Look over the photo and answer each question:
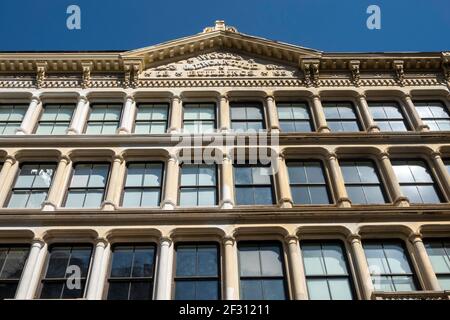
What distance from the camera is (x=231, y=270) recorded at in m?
14.1

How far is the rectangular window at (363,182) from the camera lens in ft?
55.2

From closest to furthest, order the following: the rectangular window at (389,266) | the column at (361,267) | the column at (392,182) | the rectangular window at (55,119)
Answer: the column at (361,267), the rectangular window at (389,266), the column at (392,182), the rectangular window at (55,119)

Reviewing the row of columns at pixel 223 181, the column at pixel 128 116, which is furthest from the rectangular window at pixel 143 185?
the column at pixel 128 116

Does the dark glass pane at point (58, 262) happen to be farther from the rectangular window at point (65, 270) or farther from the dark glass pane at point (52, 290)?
the dark glass pane at point (52, 290)

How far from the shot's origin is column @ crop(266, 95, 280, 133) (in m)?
19.1

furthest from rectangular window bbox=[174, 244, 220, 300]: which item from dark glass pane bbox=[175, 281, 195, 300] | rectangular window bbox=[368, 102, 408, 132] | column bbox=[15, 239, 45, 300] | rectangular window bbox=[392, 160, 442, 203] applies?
rectangular window bbox=[368, 102, 408, 132]

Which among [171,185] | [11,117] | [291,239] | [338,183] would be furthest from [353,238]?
[11,117]

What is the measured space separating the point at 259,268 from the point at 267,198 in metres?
2.81

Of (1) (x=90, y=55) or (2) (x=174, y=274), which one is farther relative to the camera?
(1) (x=90, y=55)

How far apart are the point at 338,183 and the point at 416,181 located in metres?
2.67

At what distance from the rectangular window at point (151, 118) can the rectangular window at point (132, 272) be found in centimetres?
556
